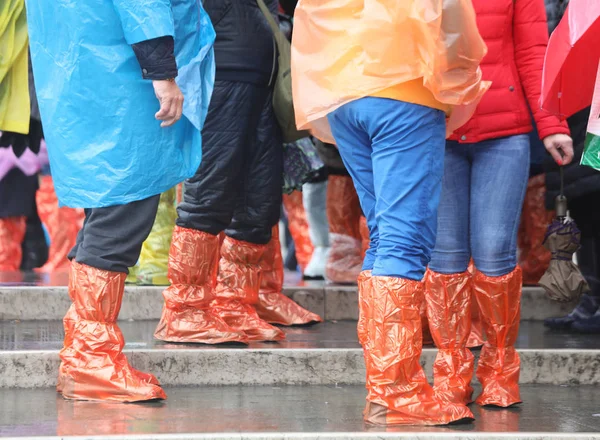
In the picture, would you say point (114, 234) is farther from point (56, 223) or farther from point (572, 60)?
point (56, 223)

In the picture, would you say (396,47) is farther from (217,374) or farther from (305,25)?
(217,374)

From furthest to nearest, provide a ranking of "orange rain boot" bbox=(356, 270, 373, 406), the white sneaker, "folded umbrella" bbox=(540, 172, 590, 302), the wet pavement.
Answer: the white sneaker < the wet pavement < "folded umbrella" bbox=(540, 172, 590, 302) < "orange rain boot" bbox=(356, 270, 373, 406)

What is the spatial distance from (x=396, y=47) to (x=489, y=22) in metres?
0.73

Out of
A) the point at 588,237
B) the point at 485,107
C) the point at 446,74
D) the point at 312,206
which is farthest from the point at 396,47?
the point at 312,206

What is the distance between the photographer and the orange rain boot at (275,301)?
536 centimetres

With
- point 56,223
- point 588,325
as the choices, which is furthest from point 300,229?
point 588,325

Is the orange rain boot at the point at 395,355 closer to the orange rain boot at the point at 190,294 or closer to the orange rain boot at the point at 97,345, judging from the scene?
the orange rain boot at the point at 97,345

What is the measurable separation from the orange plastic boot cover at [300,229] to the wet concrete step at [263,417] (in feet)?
10.0

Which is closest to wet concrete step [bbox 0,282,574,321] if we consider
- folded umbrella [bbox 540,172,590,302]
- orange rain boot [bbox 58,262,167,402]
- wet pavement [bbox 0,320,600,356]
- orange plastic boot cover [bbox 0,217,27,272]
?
wet pavement [bbox 0,320,600,356]

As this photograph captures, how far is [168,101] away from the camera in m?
3.67

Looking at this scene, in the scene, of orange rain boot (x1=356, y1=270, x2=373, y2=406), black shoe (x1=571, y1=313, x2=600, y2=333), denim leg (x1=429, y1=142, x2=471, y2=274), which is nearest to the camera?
orange rain boot (x1=356, y1=270, x2=373, y2=406)

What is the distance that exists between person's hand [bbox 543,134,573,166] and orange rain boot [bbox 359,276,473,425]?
37.0 inches

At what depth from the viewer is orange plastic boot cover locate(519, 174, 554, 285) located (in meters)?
6.15

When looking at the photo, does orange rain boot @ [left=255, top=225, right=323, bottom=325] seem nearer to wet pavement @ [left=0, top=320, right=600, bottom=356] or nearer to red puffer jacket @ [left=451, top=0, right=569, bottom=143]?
wet pavement @ [left=0, top=320, right=600, bottom=356]
